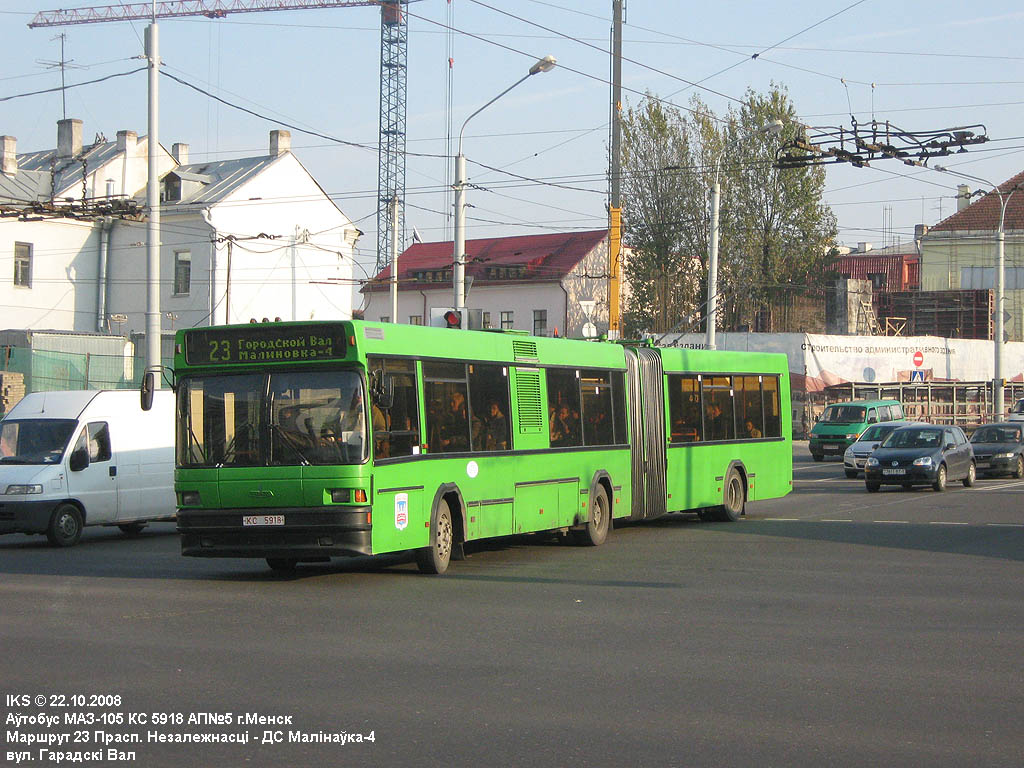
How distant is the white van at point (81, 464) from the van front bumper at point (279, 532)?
6039mm

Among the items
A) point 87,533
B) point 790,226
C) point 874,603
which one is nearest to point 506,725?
point 874,603

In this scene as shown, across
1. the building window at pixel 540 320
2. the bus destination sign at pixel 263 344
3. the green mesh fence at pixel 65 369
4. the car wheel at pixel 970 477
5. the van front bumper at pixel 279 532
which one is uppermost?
the building window at pixel 540 320

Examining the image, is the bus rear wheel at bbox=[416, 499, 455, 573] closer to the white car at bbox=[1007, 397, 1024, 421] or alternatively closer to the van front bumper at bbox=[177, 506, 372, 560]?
the van front bumper at bbox=[177, 506, 372, 560]

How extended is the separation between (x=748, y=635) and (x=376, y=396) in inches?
191

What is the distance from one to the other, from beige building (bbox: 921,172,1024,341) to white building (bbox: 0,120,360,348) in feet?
116

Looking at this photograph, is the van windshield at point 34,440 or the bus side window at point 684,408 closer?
the van windshield at point 34,440

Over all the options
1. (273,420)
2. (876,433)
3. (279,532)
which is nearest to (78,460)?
(273,420)

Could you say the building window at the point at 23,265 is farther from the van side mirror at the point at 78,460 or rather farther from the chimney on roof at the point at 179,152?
the van side mirror at the point at 78,460

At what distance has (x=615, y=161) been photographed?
33.6 meters

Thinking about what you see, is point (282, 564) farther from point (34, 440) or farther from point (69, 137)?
point (69, 137)

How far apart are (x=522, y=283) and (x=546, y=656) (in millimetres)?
63342

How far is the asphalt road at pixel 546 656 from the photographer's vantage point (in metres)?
6.89

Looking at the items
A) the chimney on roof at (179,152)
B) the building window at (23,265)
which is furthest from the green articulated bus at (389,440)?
the chimney on roof at (179,152)

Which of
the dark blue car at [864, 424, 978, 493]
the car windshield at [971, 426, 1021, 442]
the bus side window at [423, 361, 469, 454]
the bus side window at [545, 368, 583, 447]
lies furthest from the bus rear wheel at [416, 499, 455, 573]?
the car windshield at [971, 426, 1021, 442]
